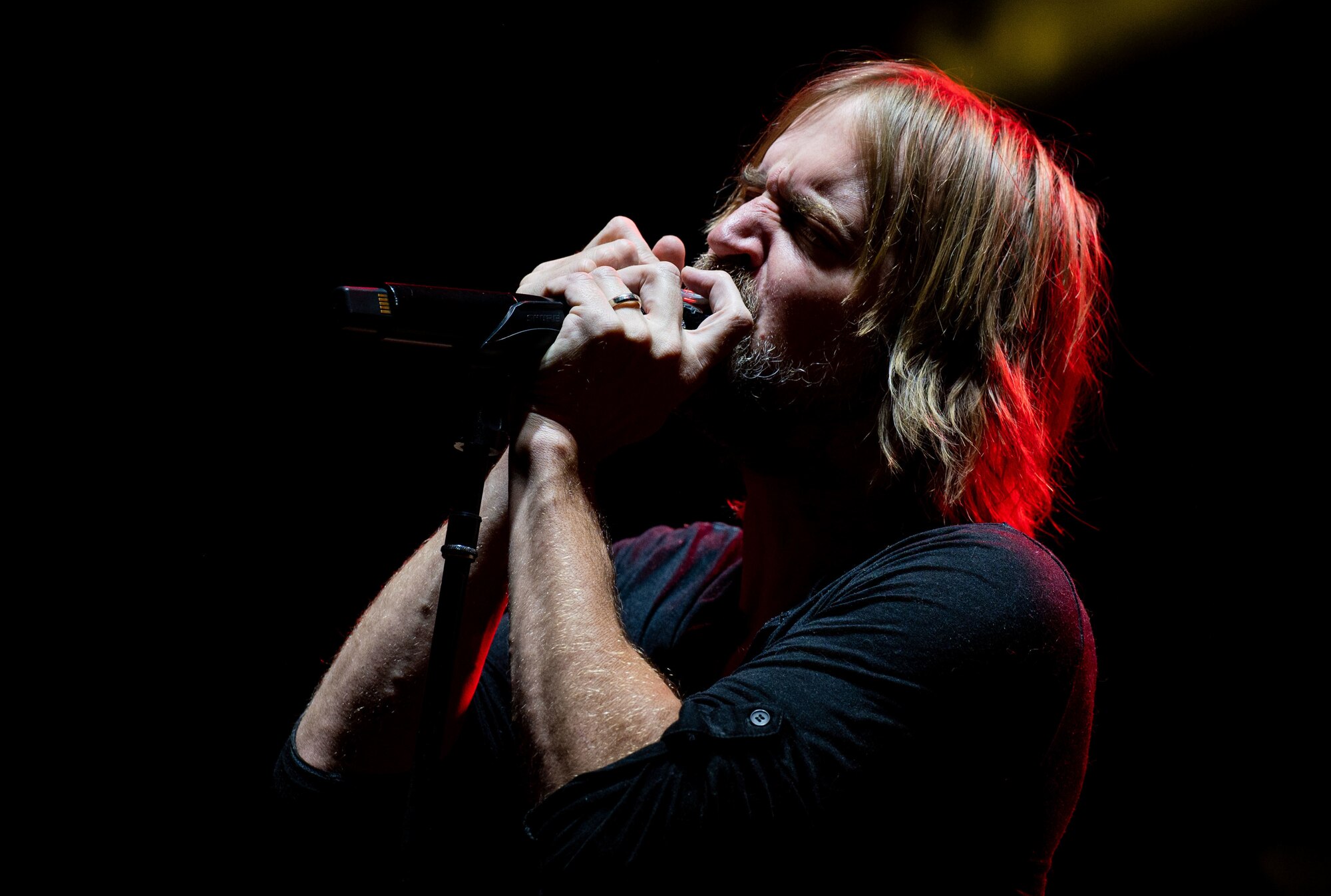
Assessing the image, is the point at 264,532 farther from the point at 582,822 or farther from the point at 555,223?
the point at 582,822

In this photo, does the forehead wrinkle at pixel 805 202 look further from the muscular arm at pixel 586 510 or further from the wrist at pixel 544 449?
the wrist at pixel 544 449

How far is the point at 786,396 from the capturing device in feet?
4.54

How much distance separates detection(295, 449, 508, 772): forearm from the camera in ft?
4.27

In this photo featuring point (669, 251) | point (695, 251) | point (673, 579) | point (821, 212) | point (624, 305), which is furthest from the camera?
point (695, 251)

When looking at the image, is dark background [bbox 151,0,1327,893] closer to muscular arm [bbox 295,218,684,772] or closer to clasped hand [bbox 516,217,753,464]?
muscular arm [bbox 295,218,684,772]

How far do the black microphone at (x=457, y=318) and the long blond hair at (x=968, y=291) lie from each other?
1.97 feet

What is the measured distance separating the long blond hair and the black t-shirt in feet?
1.00

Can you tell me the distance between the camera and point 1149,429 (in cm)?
201

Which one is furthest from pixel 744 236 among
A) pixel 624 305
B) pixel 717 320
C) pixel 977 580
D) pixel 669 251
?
pixel 977 580

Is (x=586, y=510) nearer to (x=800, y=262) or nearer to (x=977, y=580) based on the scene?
(x=977, y=580)

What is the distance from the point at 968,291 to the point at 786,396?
0.38m

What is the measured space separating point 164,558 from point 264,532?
20 cm

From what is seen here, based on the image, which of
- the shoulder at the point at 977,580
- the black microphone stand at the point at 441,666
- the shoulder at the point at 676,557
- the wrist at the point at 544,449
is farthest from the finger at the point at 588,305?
the shoulder at the point at 676,557

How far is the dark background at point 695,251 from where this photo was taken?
180 centimetres
